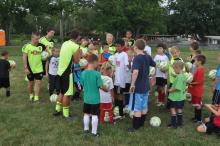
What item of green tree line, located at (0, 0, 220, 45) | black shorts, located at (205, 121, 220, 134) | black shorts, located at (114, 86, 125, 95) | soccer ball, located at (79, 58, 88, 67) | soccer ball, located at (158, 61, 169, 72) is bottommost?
black shorts, located at (205, 121, 220, 134)

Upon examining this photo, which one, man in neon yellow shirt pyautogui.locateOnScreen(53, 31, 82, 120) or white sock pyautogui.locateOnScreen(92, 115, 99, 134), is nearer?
white sock pyautogui.locateOnScreen(92, 115, 99, 134)

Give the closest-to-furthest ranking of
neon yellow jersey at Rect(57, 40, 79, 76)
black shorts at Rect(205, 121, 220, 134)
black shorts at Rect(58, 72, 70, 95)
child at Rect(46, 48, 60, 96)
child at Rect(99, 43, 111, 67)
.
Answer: black shorts at Rect(205, 121, 220, 134)
neon yellow jersey at Rect(57, 40, 79, 76)
black shorts at Rect(58, 72, 70, 95)
child at Rect(99, 43, 111, 67)
child at Rect(46, 48, 60, 96)

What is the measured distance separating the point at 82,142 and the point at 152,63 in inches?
98.0

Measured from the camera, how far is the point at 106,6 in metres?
60.5

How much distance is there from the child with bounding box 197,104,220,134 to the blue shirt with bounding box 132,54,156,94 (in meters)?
1.53

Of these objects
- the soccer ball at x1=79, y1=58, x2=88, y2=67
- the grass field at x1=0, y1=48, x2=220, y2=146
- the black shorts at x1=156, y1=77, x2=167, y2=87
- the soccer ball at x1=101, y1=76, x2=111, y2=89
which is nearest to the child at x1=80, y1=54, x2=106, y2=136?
the soccer ball at x1=101, y1=76, x2=111, y2=89

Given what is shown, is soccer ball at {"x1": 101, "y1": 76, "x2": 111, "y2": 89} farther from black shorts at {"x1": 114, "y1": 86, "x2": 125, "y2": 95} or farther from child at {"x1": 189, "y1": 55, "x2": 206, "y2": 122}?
child at {"x1": 189, "y1": 55, "x2": 206, "y2": 122}

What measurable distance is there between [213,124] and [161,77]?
9.28 feet

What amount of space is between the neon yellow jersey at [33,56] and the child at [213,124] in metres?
5.36

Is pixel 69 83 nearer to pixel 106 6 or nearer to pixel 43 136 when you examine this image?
pixel 43 136

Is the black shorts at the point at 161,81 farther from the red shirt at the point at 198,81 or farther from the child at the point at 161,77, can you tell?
the red shirt at the point at 198,81

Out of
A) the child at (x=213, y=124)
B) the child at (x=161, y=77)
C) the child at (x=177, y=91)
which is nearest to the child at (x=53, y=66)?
the child at (x=161, y=77)

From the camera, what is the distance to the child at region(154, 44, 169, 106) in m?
10.9

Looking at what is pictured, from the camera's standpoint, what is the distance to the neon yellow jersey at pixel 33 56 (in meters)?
11.6
